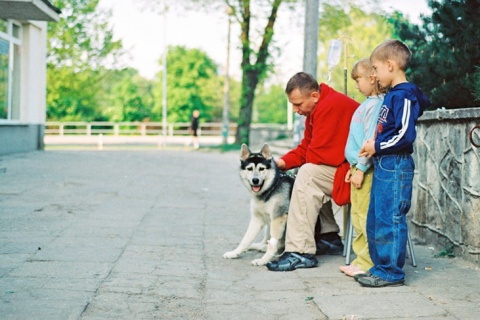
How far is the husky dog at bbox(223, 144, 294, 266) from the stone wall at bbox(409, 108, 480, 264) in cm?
152

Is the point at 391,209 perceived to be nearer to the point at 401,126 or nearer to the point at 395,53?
the point at 401,126

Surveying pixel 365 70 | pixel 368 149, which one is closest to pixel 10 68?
pixel 365 70

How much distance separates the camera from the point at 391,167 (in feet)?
16.6

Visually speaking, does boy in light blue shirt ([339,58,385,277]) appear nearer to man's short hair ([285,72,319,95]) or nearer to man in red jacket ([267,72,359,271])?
man in red jacket ([267,72,359,271])

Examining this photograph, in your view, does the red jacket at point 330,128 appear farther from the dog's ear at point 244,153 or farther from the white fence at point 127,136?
the white fence at point 127,136

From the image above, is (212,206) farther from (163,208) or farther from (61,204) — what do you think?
(61,204)

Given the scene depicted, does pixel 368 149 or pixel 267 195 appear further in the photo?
pixel 267 195

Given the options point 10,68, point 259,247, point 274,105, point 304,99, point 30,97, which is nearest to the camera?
point 304,99

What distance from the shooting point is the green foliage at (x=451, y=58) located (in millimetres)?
7383

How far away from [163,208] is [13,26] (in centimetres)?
1098

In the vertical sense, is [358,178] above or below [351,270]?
above

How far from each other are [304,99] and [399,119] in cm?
124

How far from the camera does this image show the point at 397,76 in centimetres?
509

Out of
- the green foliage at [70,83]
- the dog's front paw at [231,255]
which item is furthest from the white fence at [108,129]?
the dog's front paw at [231,255]
